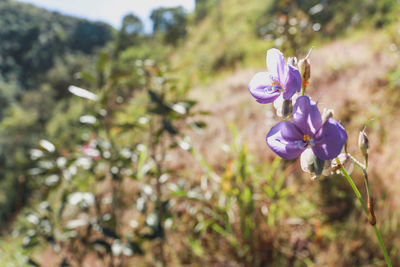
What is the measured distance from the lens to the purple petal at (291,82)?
0.53 m

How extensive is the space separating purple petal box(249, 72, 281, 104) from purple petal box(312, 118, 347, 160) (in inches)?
5.7

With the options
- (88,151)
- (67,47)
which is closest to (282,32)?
(88,151)

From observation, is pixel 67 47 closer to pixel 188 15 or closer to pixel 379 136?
pixel 188 15

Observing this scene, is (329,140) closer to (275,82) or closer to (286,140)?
(286,140)

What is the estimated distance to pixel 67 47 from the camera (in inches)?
1113

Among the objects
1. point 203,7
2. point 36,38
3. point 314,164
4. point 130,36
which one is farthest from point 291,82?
point 36,38

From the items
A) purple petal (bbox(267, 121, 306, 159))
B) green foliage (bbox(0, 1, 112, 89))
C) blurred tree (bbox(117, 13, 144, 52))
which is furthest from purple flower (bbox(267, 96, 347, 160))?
green foliage (bbox(0, 1, 112, 89))

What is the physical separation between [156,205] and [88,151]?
53 centimetres

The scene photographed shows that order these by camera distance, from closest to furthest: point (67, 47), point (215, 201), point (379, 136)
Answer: point (215, 201), point (379, 136), point (67, 47)

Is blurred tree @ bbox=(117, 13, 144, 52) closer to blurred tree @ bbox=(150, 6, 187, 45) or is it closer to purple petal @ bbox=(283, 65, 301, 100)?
blurred tree @ bbox=(150, 6, 187, 45)

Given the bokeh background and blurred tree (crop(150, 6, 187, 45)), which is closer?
the bokeh background

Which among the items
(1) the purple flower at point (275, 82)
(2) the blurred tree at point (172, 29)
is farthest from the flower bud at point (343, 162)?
(2) the blurred tree at point (172, 29)

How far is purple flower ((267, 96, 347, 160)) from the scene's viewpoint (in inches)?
19.6

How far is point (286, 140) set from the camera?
1.77 ft
